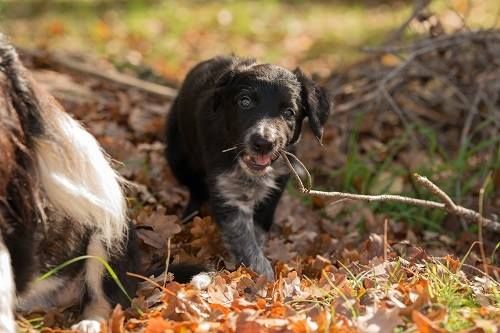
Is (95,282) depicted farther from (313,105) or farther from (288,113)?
(313,105)

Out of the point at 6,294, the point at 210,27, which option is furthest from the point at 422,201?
the point at 210,27

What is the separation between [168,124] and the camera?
6.18 metres

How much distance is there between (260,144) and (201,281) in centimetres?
95

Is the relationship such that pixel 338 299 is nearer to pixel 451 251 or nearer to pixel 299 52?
pixel 451 251

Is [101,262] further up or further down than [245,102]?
further down

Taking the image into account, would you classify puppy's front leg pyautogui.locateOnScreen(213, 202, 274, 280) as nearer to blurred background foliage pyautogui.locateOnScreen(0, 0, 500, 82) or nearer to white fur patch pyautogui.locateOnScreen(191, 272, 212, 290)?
white fur patch pyautogui.locateOnScreen(191, 272, 212, 290)

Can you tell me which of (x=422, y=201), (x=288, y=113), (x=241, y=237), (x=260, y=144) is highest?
(x=288, y=113)

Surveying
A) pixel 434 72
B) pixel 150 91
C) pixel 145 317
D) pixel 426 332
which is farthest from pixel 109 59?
pixel 426 332

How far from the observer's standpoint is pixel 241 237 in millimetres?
5109

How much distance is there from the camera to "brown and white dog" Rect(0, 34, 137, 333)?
11.3ft

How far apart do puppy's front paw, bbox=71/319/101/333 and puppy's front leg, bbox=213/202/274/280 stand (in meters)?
1.35

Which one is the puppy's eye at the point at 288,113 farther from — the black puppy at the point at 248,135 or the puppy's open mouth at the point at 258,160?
the puppy's open mouth at the point at 258,160

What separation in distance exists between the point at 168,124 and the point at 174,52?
4689 millimetres

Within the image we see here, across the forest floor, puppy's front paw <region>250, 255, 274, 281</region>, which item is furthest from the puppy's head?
the forest floor
